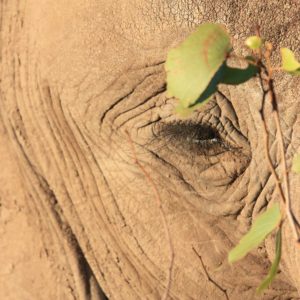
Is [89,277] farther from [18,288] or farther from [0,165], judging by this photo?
[0,165]

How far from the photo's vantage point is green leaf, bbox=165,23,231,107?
127 centimetres

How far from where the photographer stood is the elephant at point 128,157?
7.17ft

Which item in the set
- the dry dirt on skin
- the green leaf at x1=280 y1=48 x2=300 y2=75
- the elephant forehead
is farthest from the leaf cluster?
the dry dirt on skin

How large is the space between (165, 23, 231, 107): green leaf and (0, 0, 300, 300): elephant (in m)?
0.82

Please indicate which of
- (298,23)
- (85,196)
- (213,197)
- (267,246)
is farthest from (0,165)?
(298,23)

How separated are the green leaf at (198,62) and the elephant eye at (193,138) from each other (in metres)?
0.93

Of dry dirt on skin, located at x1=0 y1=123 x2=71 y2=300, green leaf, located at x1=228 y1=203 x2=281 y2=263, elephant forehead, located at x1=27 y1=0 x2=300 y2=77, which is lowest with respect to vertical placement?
green leaf, located at x1=228 y1=203 x2=281 y2=263

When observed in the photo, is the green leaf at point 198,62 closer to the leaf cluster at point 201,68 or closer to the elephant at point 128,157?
the leaf cluster at point 201,68

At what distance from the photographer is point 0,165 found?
2561mm

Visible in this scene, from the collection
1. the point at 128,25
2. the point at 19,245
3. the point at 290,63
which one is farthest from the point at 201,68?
the point at 19,245

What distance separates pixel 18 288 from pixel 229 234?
629 mm

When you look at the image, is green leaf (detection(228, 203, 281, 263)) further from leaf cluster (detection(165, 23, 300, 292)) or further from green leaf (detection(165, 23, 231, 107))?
green leaf (detection(165, 23, 231, 107))

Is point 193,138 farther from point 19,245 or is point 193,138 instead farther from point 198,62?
point 198,62

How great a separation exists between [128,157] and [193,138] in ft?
0.62
